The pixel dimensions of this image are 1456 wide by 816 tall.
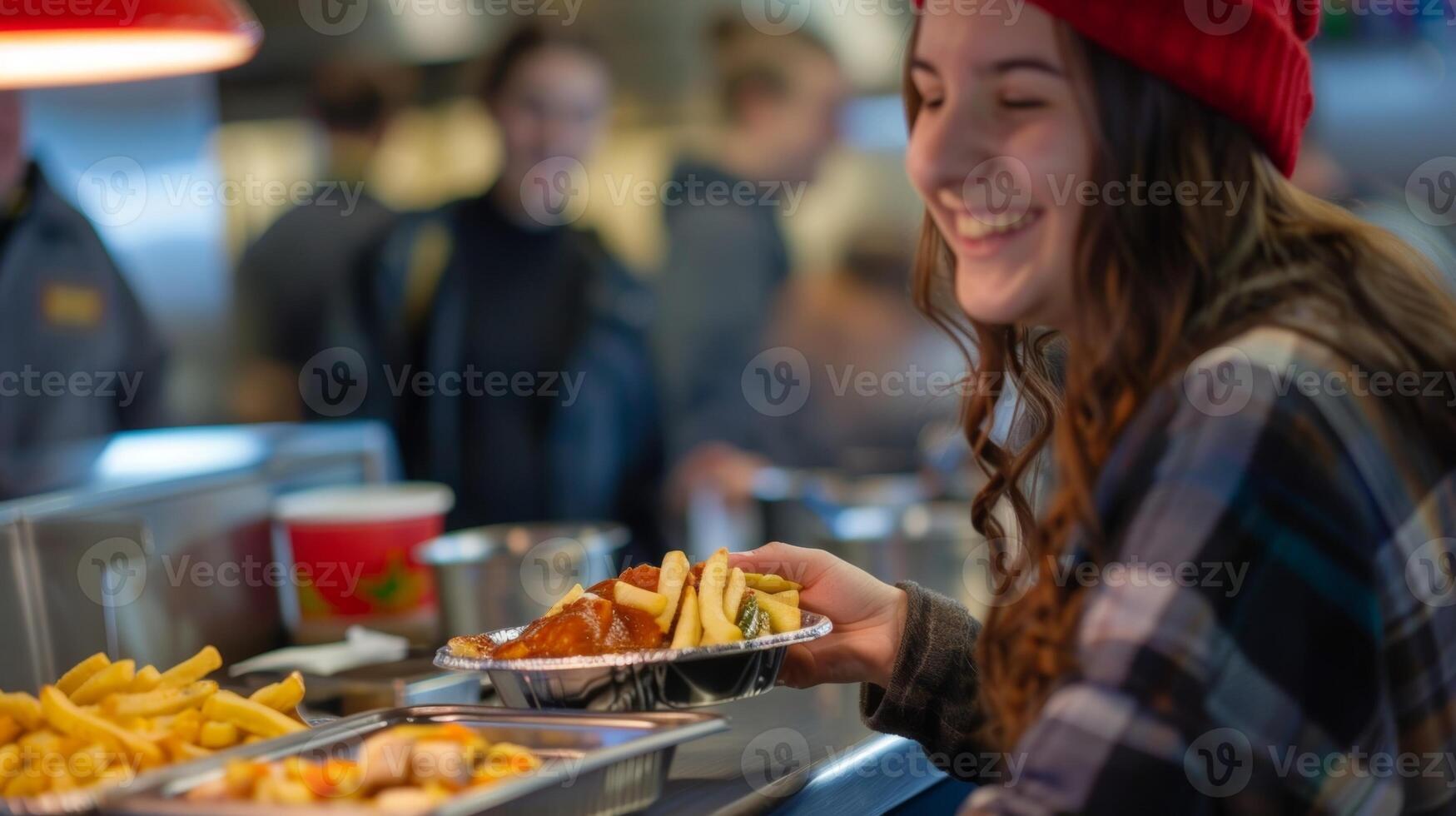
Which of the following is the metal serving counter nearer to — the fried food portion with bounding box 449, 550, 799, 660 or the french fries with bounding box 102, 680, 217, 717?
the fried food portion with bounding box 449, 550, 799, 660

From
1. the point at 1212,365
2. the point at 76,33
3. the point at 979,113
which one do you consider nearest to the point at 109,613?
the point at 76,33

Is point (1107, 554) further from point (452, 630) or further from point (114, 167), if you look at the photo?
point (114, 167)

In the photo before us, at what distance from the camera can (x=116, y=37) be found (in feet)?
7.64

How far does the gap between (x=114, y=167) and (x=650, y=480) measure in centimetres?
205

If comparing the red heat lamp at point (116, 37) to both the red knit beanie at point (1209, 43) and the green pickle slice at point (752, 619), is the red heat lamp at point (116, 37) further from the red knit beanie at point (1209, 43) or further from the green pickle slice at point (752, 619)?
the red knit beanie at point (1209, 43)

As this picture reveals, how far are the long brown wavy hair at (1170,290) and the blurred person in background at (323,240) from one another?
353cm

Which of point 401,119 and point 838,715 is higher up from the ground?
point 401,119

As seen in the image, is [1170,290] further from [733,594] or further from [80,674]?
[80,674]

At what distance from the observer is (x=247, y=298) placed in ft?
15.8

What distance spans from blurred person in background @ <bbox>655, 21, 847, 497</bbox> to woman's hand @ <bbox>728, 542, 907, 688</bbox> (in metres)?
2.39

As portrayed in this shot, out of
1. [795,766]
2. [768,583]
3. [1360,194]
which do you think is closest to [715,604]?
→ [768,583]

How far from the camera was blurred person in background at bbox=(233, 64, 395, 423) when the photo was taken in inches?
180

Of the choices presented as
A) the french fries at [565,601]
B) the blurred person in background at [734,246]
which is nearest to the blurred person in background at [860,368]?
the blurred person in background at [734,246]

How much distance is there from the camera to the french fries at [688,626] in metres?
1.56
